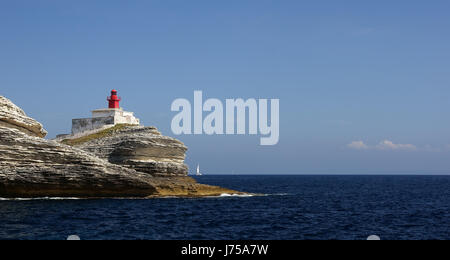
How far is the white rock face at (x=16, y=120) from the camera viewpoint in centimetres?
4400

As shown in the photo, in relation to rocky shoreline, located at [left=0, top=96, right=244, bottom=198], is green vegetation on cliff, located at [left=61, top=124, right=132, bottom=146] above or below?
above

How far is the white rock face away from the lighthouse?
21410 millimetres

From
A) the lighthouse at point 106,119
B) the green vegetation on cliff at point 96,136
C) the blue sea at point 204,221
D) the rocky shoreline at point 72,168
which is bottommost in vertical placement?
the blue sea at point 204,221

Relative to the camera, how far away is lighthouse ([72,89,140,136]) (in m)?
71.1

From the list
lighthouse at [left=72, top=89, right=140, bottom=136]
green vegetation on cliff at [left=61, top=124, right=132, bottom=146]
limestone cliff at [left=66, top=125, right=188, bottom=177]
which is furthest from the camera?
lighthouse at [left=72, top=89, right=140, bottom=136]

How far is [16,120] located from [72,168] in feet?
22.7

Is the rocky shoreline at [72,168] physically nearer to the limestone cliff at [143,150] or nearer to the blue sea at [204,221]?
the limestone cliff at [143,150]

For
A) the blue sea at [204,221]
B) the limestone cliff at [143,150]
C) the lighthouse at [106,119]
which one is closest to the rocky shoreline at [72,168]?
the limestone cliff at [143,150]

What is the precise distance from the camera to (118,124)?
70.3 metres

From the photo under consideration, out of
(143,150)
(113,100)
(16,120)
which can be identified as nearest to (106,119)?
(113,100)

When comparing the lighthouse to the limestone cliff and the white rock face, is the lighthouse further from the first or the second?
the white rock face

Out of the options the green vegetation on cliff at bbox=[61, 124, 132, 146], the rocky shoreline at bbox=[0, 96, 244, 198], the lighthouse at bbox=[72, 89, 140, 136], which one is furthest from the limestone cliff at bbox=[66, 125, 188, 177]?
the lighthouse at bbox=[72, 89, 140, 136]
